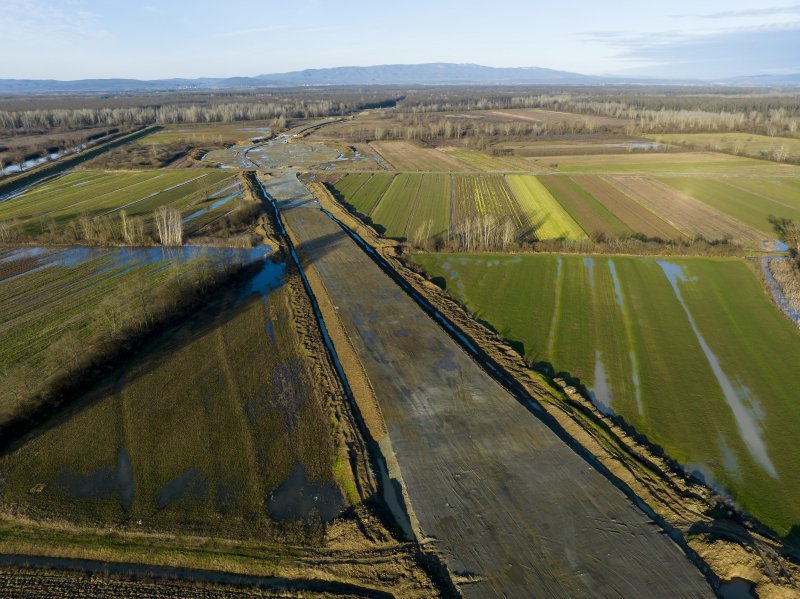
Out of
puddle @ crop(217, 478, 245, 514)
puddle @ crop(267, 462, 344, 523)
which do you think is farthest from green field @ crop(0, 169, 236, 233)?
puddle @ crop(267, 462, 344, 523)

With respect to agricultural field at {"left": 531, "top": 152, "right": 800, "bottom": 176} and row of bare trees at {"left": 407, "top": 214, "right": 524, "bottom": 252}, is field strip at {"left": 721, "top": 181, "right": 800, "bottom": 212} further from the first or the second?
row of bare trees at {"left": 407, "top": 214, "right": 524, "bottom": 252}

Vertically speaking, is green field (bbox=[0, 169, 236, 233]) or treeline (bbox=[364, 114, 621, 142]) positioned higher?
treeline (bbox=[364, 114, 621, 142])

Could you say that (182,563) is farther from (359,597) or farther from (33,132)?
(33,132)

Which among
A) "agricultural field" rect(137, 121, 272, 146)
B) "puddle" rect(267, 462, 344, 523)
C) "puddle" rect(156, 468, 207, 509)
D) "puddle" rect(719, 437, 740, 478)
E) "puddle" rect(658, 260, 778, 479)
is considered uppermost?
"agricultural field" rect(137, 121, 272, 146)

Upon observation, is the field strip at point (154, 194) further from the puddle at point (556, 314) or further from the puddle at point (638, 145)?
the puddle at point (638, 145)

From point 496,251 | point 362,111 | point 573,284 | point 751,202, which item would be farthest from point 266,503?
point 362,111

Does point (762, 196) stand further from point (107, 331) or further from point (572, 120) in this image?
point (572, 120)
